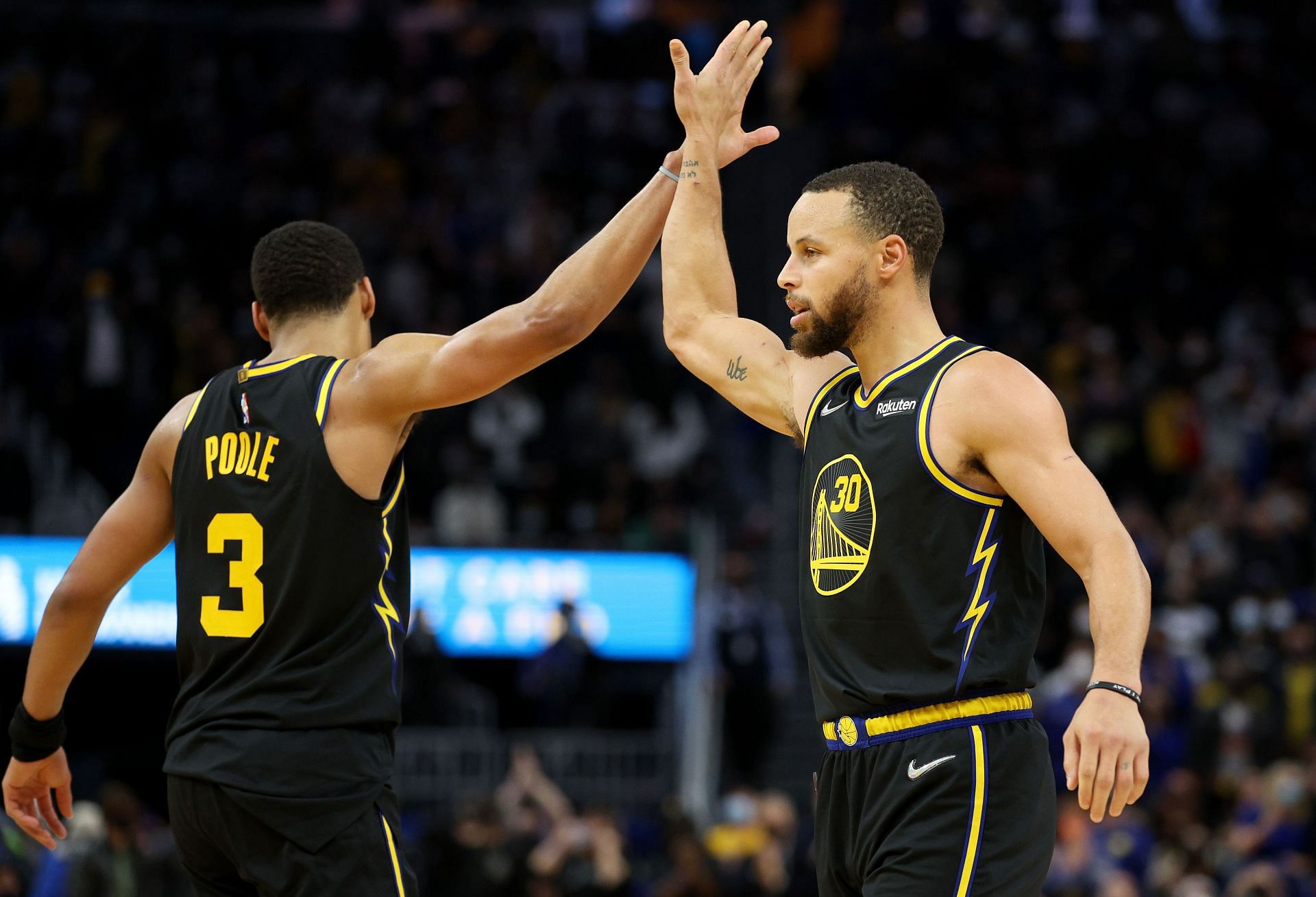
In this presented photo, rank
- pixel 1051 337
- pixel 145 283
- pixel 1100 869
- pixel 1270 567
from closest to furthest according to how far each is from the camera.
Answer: pixel 1100 869 → pixel 1270 567 → pixel 145 283 → pixel 1051 337

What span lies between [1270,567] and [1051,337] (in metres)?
4.93

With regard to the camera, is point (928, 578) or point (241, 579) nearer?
point (928, 578)

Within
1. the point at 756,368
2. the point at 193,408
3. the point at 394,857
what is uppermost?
the point at 756,368

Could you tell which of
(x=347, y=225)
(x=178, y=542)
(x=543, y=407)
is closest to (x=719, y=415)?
(x=543, y=407)

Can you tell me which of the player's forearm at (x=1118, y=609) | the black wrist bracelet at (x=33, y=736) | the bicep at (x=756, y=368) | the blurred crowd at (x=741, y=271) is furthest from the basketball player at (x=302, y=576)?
the blurred crowd at (x=741, y=271)

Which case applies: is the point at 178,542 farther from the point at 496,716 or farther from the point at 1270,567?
the point at 1270,567

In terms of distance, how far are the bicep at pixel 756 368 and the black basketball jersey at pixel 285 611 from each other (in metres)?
1.26

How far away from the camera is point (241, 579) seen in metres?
5.32

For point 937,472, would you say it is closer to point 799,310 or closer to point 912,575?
point 912,575

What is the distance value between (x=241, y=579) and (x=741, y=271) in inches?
744

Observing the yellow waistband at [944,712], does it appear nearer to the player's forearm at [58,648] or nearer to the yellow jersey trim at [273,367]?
the yellow jersey trim at [273,367]

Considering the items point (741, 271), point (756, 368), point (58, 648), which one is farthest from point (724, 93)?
point (741, 271)

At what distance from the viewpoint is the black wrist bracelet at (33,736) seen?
19.0 ft

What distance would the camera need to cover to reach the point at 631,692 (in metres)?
19.6
